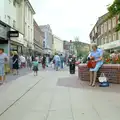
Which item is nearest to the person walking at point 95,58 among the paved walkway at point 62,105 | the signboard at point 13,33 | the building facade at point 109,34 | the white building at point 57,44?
the paved walkway at point 62,105

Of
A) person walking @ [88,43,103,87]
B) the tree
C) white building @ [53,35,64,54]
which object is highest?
white building @ [53,35,64,54]

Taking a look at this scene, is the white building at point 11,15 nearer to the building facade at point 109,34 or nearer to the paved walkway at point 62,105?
the building facade at point 109,34

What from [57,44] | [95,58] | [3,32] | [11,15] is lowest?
[95,58]

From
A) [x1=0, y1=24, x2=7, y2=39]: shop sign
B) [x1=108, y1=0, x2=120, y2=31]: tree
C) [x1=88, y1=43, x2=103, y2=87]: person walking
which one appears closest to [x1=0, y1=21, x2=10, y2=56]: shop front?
[x1=0, y1=24, x2=7, y2=39]: shop sign

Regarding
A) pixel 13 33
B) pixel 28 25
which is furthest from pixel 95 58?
pixel 28 25

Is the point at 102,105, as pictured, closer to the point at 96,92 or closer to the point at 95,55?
the point at 96,92

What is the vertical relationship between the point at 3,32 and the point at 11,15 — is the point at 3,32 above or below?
below

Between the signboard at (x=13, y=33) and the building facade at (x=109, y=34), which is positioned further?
the building facade at (x=109, y=34)

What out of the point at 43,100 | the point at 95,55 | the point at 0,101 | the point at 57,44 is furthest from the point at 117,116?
the point at 57,44

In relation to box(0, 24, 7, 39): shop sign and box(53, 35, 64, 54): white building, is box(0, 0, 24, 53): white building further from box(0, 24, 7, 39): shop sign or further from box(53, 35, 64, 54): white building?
box(53, 35, 64, 54): white building

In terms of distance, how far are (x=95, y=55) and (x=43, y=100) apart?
4.06m

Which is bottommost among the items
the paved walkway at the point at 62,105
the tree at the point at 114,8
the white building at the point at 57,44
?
the paved walkway at the point at 62,105

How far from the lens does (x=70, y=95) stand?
385 inches

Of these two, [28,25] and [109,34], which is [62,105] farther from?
[109,34]
